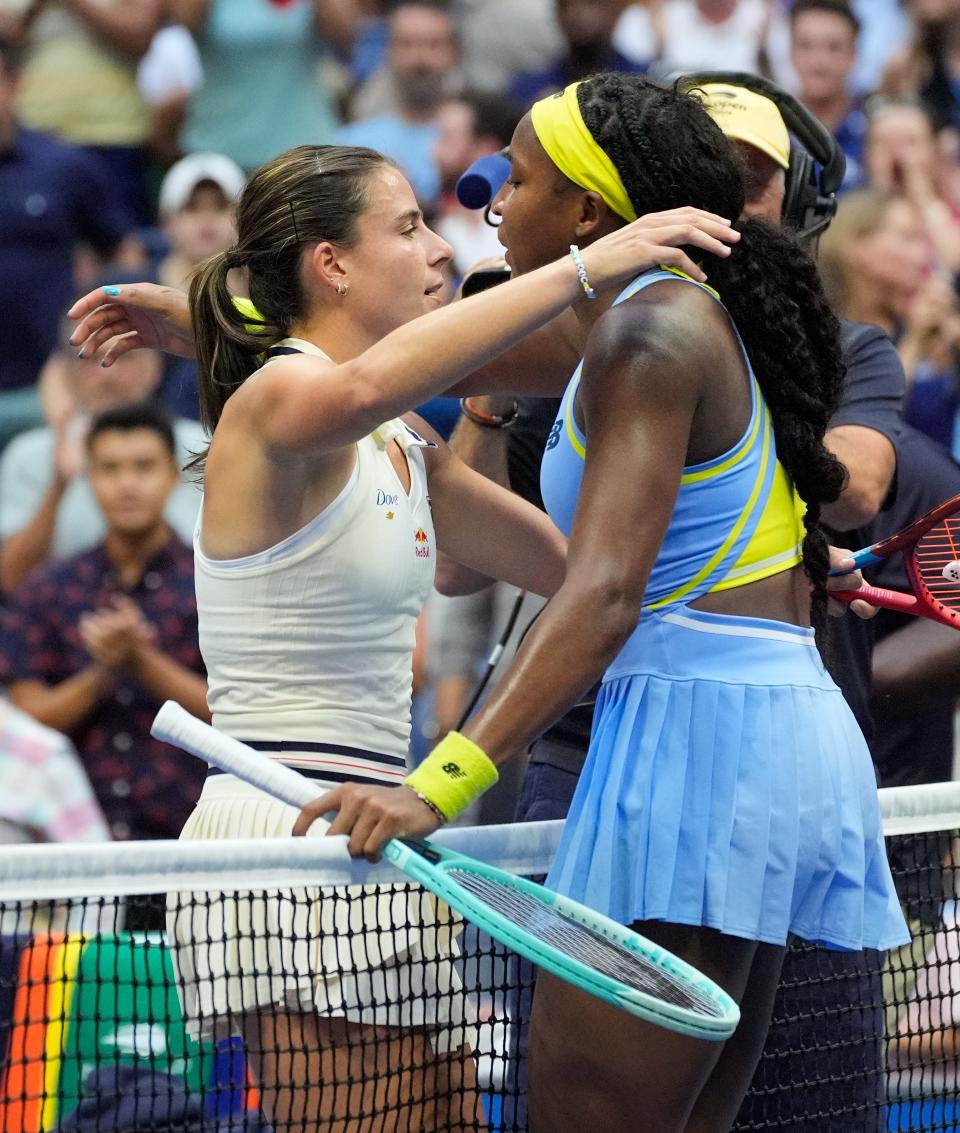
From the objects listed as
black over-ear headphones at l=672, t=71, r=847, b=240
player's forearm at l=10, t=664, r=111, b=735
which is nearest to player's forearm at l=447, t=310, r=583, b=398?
black over-ear headphones at l=672, t=71, r=847, b=240

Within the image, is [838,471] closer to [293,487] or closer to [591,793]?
[591,793]

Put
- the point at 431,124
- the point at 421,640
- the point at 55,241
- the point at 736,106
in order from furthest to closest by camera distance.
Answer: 1. the point at 431,124
2. the point at 55,241
3. the point at 421,640
4. the point at 736,106

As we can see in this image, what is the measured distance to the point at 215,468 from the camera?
2693 millimetres

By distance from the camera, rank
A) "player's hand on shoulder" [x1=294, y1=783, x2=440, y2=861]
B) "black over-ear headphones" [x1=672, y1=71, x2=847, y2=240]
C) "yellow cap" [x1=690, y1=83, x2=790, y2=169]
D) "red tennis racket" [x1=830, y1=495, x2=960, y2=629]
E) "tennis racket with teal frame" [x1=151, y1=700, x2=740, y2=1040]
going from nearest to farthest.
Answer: "tennis racket with teal frame" [x1=151, y1=700, x2=740, y2=1040], "player's hand on shoulder" [x1=294, y1=783, x2=440, y2=861], "red tennis racket" [x1=830, y1=495, x2=960, y2=629], "yellow cap" [x1=690, y1=83, x2=790, y2=169], "black over-ear headphones" [x1=672, y1=71, x2=847, y2=240]

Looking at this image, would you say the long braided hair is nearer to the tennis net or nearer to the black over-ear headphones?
the tennis net

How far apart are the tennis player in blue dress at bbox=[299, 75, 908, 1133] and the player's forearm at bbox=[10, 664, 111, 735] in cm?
310

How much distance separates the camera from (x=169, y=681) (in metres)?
5.39

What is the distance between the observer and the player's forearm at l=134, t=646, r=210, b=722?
5.37 m

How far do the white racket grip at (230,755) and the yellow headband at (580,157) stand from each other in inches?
38.2

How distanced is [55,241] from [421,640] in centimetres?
249

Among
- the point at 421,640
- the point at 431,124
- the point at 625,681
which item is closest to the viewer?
the point at 625,681

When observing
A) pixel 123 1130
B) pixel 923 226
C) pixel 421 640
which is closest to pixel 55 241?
pixel 421 640

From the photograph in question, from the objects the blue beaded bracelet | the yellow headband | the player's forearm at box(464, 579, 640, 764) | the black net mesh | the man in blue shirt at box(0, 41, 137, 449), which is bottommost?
the black net mesh

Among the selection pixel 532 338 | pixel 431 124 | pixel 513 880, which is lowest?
pixel 513 880
